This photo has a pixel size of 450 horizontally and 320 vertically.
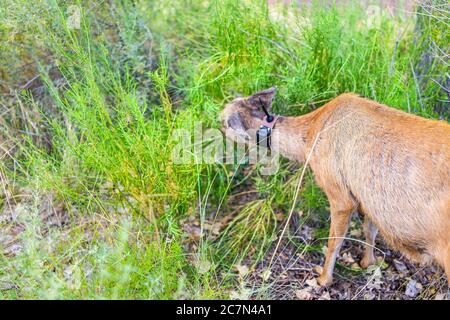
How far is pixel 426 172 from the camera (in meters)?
3.21

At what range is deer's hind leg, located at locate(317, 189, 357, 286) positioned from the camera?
3654 mm

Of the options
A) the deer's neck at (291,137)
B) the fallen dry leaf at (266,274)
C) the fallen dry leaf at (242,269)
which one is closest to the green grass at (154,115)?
the fallen dry leaf at (242,269)

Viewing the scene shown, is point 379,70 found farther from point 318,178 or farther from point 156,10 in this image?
point 156,10

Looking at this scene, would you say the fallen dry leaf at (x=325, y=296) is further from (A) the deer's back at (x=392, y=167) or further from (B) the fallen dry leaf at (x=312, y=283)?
(A) the deer's back at (x=392, y=167)

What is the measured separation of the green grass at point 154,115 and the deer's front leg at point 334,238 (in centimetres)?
47

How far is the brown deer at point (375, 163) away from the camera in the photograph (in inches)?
126

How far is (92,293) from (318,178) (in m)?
1.72

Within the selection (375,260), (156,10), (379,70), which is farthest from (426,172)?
(156,10)

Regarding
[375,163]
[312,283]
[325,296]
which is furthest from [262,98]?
[325,296]

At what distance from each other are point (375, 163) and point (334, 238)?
0.70 m

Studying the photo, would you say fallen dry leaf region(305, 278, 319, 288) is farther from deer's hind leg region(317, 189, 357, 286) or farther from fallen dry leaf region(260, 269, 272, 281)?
fallen dry leaf region(260, 269, 272, 281)

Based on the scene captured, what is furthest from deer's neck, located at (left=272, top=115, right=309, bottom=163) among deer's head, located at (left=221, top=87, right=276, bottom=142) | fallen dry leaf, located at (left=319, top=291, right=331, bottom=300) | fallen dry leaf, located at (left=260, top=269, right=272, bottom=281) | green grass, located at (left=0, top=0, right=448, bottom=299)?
fallen dry leaf, located at (left=319, top=291, right=331, bottom=300)

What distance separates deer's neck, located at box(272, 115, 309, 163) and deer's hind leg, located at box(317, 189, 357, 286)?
1.36 ft

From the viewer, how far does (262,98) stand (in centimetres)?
396
